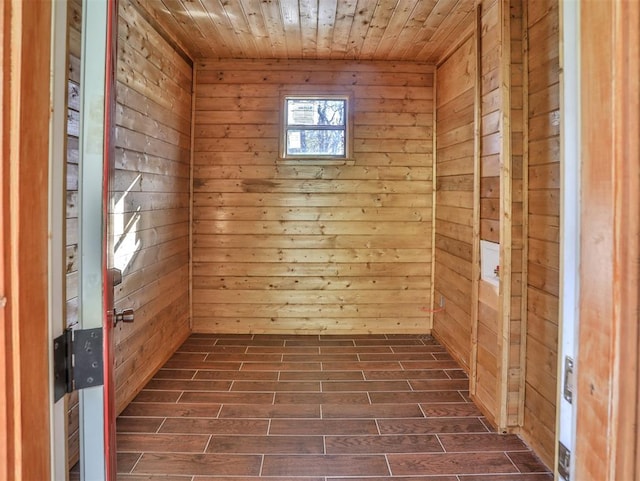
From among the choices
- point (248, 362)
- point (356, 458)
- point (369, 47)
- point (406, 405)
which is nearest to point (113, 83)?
point (356, 458)

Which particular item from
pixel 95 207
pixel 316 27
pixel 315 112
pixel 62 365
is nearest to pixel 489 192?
pixel 316 27

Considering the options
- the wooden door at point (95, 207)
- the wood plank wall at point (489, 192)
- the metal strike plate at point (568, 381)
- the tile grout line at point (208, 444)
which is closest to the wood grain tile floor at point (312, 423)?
the tile grout line at point (208, 444)

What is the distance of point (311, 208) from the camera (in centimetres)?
422

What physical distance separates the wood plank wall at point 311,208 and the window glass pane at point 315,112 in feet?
0.41

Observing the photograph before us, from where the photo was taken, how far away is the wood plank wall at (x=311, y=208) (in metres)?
4.15

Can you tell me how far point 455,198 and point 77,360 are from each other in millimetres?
3312

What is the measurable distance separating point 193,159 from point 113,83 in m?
3.41

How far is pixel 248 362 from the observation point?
3.53m

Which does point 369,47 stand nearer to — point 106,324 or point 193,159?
point 193,159

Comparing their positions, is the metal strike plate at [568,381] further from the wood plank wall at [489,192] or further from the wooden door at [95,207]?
the wood plank wall at [489,192]

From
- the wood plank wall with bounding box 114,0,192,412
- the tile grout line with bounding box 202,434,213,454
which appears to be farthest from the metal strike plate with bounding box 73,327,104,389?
the wood plank wall with bounding box 114,0,192,412

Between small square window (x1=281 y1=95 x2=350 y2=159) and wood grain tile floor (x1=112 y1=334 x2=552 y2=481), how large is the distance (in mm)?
1863

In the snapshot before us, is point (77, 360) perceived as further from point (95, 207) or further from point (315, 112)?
point (315, 112)

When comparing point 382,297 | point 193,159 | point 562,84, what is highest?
point 193,159
